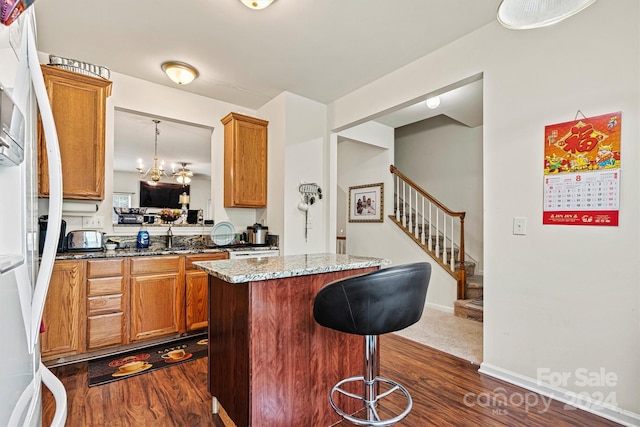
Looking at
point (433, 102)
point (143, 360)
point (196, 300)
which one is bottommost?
point (143, 360)

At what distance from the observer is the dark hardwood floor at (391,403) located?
176cm

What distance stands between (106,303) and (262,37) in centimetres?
264

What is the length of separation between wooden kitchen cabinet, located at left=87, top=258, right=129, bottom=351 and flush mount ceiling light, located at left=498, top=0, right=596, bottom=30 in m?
3.17

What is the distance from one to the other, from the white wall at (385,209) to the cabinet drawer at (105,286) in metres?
3.16

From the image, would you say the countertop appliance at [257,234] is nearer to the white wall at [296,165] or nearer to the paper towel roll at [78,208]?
the white wall at [296,165]

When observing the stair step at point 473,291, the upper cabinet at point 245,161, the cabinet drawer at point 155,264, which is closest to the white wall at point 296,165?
the upper cabinet at point 245,161

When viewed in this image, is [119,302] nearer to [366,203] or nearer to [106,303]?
[106,303]

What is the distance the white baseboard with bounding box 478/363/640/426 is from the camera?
1729 mm

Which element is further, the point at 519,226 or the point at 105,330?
the point at 105,330

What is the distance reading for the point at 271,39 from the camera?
8.70 feet

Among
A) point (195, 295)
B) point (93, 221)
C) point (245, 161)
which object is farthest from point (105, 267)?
point (245, 161)

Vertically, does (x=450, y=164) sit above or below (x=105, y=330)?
above

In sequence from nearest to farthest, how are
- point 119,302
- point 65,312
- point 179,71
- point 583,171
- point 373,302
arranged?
point 373,302, point 583,171, point 65,312, point 119,302, point 179,71

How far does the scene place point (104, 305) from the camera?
2.58m
